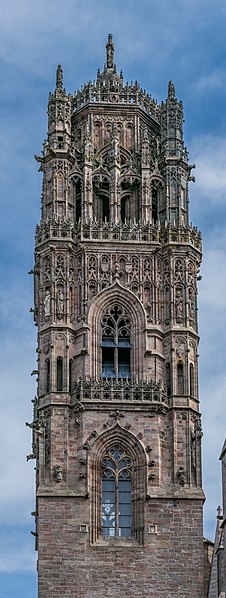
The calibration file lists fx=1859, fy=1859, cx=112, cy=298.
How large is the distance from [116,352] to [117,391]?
1.86m

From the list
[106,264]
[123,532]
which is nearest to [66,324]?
[106,264]

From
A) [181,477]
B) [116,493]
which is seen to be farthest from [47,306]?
[181,477]

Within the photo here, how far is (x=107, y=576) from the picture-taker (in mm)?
60625

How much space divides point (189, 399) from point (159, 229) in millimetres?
6743

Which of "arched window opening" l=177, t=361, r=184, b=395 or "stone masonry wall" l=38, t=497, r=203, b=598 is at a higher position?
"arched window opening" l=177, t=361, r=184, b=395

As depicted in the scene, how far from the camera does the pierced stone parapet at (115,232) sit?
6612 cm

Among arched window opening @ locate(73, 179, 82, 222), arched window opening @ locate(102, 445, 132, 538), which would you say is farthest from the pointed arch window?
arched window opening @ locate(73, 179, 82, 222)

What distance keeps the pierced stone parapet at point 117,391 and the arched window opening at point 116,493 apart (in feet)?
5.74

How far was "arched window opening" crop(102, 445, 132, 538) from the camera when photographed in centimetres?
6181

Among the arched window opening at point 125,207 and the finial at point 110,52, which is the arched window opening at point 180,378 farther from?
the finial at point 110,52

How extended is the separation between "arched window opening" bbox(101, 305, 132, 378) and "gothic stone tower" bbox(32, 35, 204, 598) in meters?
0.05

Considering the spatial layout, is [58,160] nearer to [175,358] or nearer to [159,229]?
[159,229]

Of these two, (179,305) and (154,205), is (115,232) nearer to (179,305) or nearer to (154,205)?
(154,205)

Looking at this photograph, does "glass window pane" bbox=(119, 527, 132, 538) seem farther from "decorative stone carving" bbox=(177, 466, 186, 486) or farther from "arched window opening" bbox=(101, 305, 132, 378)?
"arched window opening" bbox=(101, 305, 132, 378)
